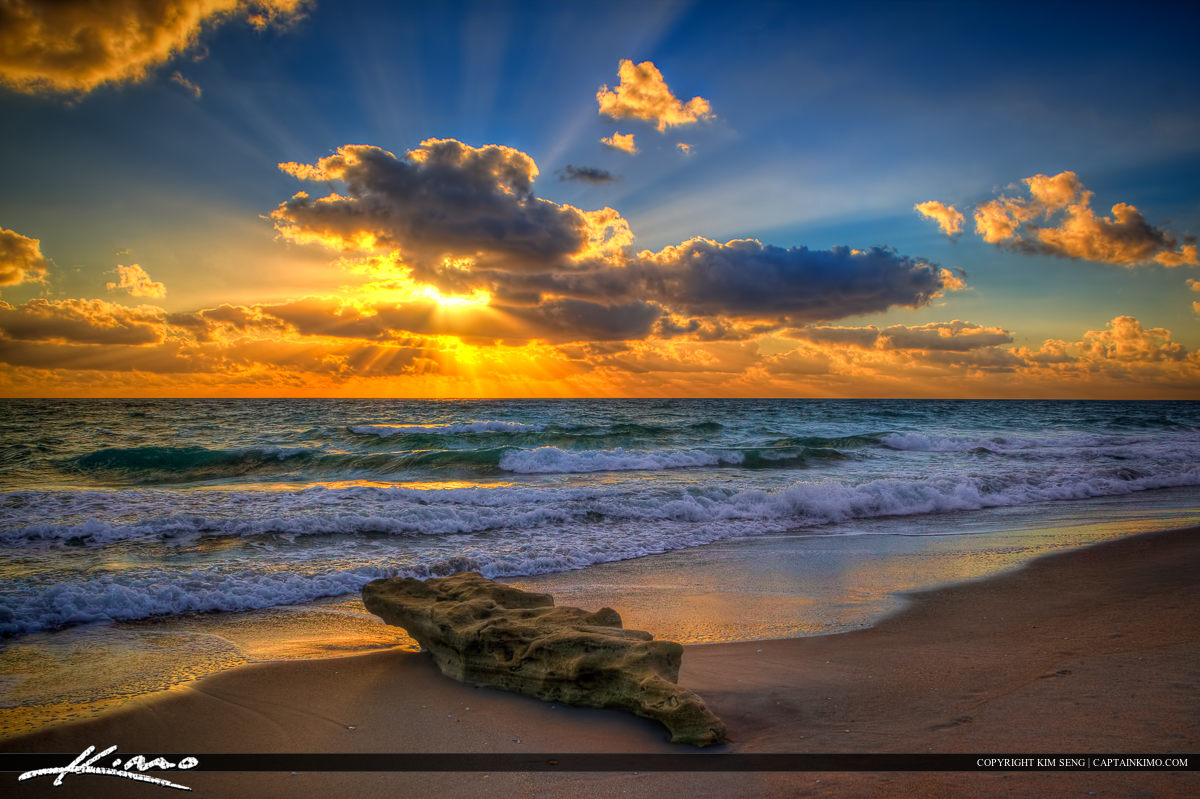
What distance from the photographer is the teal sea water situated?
7.85 meters

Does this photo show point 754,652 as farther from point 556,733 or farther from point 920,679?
point 556,733

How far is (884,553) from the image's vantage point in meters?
9.64

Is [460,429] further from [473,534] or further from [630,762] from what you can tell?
[630,762]

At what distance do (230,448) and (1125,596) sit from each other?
1036 inches

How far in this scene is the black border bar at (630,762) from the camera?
3314 mm

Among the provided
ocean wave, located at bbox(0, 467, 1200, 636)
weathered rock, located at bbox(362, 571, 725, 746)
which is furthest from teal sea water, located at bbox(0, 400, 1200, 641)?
weathered rock, located at bbox(362, 571, 725, 746)

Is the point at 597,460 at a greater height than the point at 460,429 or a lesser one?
lesser

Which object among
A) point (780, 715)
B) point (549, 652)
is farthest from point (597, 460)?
point (780, 715)

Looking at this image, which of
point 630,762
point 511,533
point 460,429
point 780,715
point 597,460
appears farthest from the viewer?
point 460,429

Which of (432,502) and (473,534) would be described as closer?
(473,534)

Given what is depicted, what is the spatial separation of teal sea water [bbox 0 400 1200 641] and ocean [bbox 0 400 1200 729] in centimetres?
6

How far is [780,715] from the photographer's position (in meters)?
4.08
